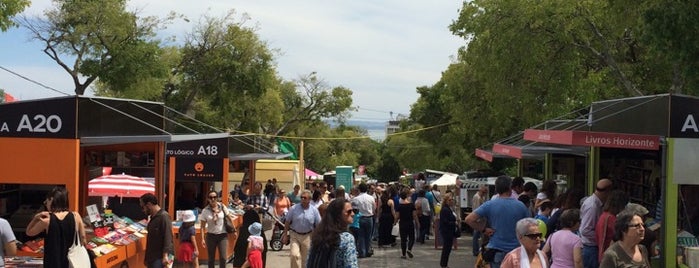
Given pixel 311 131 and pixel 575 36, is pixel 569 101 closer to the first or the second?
pixel 575 36

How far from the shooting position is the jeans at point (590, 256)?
29.7 feet

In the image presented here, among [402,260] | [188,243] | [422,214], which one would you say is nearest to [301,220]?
[188,243]

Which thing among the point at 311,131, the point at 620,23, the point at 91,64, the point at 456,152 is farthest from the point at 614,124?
the point at 311,131

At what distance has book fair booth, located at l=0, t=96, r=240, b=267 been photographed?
1017 cm

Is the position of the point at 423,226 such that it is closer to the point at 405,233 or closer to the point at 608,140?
the point at 405,233

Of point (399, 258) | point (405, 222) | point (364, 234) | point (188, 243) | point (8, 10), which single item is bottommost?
point (399, 258)

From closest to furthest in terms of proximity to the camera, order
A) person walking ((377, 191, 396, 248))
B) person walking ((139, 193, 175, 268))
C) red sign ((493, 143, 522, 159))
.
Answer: person walking ((139, 193, 175, 268)) → red sign ((493, 143, 522, 159)) → person walking ((377, 191, 396, 248))

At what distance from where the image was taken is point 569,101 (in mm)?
21656

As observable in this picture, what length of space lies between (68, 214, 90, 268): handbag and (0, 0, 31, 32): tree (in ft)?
36.4

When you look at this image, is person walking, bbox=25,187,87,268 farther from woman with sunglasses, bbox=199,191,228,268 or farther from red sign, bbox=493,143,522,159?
red sign, bbox=493,143,522,159

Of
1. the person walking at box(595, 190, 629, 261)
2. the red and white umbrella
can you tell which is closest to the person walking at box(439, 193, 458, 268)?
the red and white umbrella

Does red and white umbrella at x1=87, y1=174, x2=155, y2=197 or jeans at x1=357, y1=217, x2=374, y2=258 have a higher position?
red and white umbrella at x1=87, y1=174, x2=155, y2=197

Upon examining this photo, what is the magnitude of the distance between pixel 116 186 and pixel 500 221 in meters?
8.62

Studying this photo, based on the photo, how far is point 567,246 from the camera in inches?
296
